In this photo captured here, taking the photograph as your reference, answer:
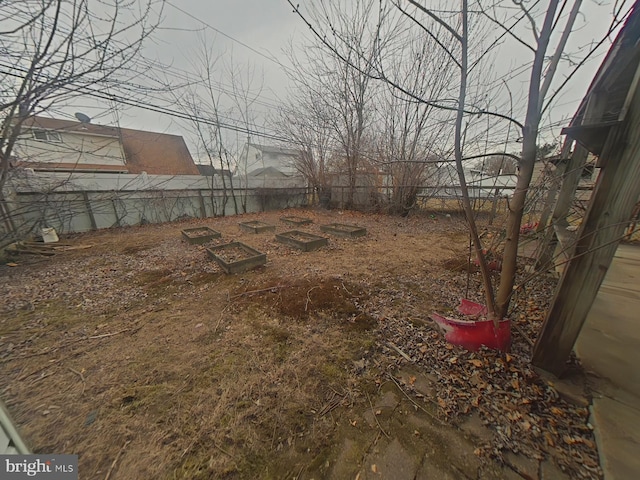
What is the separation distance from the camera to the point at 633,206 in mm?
Result: 1213

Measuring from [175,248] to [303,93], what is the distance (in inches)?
329

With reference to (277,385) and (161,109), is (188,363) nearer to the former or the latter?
(277,385)

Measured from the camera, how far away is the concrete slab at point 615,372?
1087 millimetres

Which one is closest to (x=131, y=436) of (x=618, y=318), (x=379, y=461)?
(x=379, y=461)

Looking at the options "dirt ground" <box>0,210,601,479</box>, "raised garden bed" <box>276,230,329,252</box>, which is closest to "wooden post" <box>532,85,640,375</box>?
"dirt ground" <box>0,210,601,479</box>

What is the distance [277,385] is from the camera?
Result: 1.62 m

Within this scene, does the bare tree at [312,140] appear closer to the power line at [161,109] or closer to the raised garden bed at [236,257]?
the power line at [161,109]

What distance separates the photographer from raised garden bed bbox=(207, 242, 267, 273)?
3.64 meters

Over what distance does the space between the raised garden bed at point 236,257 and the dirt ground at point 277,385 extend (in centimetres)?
40

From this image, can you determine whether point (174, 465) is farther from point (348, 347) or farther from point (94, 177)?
point (94, 177)
